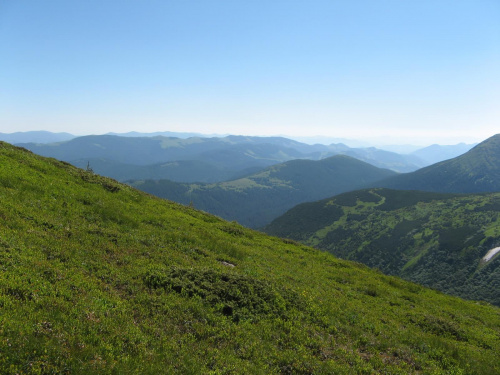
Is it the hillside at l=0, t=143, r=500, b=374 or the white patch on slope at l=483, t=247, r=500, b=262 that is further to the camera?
the white patch on slope at l=483, t=247, r=500, b=262

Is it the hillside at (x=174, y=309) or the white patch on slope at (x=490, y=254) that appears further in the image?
the white patch on slope at (x=490, y=254)

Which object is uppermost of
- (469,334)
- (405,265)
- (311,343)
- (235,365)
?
(235,365)

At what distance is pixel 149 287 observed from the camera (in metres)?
13.2

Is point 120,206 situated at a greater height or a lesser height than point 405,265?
greater

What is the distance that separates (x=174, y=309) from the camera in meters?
11.9

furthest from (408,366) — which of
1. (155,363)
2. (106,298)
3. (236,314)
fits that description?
(106,298)

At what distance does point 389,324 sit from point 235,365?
12223 mm

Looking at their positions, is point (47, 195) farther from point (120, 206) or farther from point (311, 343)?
point (311, 343)

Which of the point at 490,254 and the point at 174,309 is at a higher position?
the point at 174,309

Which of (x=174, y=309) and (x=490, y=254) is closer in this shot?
(x=174, y=309)

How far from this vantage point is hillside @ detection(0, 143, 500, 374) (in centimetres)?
855

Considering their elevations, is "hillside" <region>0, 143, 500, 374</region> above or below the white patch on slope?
above

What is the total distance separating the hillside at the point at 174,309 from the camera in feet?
28.0

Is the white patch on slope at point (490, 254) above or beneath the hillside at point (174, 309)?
beneath
